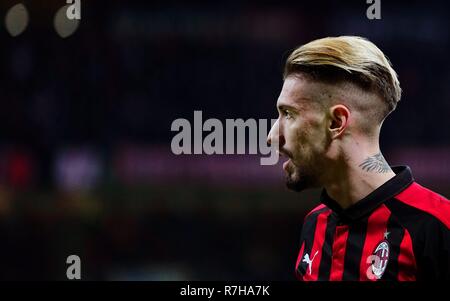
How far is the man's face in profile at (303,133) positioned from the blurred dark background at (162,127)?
4603mm

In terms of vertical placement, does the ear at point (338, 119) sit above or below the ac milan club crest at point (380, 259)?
above

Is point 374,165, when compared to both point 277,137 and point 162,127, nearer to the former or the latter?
point 277,137

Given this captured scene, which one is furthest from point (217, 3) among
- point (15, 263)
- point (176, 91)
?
point (15, 263)

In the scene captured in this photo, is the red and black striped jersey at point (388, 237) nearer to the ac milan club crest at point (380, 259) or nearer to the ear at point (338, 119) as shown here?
the ac milan club crest at point (380, 259)

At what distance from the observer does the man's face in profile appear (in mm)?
1867

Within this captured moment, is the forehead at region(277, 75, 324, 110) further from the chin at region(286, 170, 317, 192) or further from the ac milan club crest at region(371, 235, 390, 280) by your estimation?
the ac milan club crest at region(371, 235, 390, 280)

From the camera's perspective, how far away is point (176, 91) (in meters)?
6.99

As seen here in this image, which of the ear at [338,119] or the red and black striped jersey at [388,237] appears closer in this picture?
the red and black striped jersey at [388,237]

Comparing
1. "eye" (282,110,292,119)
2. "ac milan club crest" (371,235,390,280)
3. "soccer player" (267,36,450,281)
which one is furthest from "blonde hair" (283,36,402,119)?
"ac milan club crest" (371,235,390,280)

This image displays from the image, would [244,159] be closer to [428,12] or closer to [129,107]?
[129,107]

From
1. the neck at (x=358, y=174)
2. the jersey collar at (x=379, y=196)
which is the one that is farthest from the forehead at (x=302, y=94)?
the jersey collar at (x=379, y=196)

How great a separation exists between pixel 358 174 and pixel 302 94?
243 mm

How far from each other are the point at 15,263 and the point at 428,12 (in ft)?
14.5

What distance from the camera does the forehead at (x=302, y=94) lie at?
1870 millimetres
